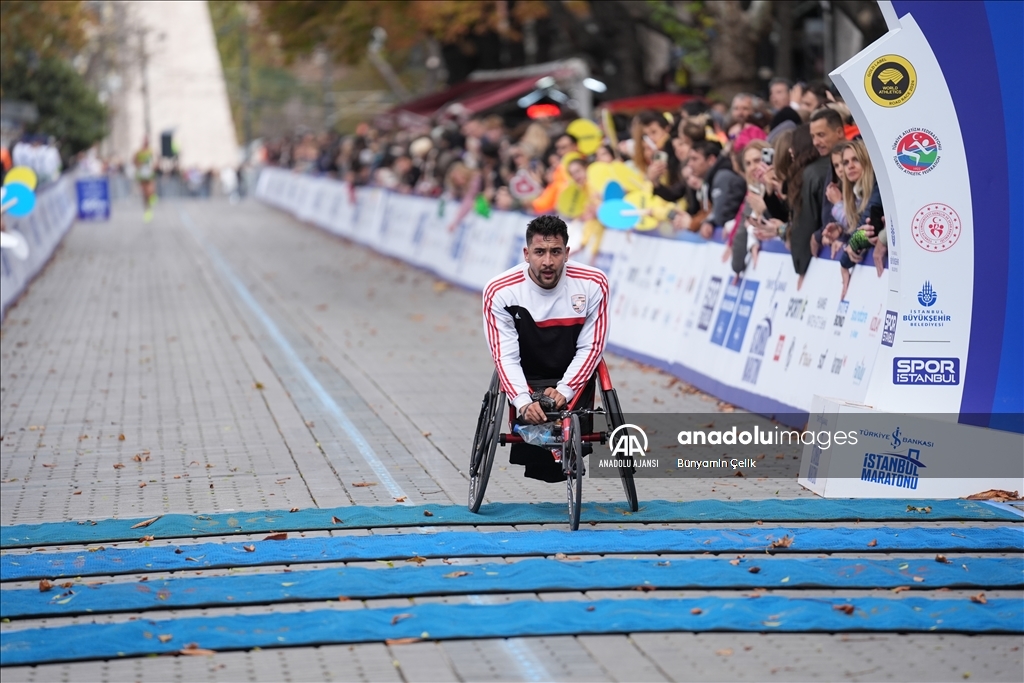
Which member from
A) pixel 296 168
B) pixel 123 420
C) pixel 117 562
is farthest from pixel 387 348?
pixel 296 168

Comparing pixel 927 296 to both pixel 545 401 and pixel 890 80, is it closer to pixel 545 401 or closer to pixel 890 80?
pixel 890 80

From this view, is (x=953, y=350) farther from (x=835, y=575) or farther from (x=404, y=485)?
(x=404, y=485)

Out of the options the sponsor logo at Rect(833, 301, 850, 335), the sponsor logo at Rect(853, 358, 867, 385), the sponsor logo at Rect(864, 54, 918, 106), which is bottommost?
the sponsor logo at Rect(853, 358, 867, 385)

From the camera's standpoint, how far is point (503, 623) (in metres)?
6.87

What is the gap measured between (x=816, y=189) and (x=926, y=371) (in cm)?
241

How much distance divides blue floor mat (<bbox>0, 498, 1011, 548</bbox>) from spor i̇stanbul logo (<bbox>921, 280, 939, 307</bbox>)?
4.41 ft

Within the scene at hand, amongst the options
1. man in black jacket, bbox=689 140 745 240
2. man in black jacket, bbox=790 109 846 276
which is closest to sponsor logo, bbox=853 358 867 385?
man in black jacket, bbox=790 109 846 276

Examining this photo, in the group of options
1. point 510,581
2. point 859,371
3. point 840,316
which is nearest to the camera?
point 510,581

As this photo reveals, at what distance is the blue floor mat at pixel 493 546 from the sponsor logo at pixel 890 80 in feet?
9.10

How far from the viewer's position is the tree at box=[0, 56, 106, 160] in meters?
45.3

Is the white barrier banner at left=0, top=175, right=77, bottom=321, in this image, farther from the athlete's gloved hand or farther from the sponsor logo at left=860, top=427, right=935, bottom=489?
the sponsor logo at left=860, top=427, right=935, bottom=489

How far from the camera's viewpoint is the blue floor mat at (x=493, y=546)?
7.98m

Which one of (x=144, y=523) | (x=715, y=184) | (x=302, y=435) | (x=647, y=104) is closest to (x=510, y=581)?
(x=144, y=523)

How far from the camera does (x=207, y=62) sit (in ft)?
332
